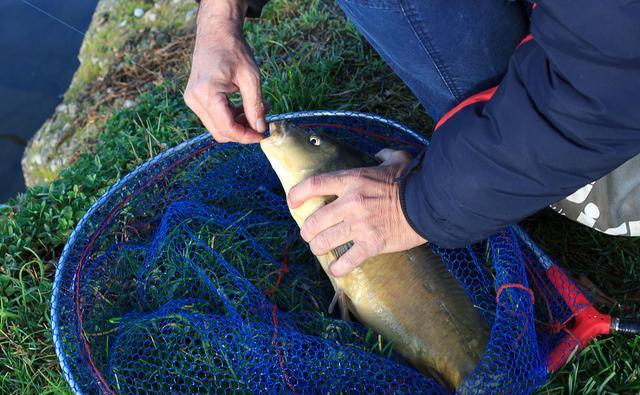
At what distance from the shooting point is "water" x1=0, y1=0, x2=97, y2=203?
6020 mm

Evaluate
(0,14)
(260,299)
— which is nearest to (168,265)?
(260,299)

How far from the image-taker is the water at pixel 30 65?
19.7ft

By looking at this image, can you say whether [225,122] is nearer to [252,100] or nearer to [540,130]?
[252,100]

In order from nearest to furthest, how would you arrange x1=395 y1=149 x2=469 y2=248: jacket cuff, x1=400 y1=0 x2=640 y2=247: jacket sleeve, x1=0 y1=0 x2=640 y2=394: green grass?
x1=400 y1=0 x2=640 y2=247: jacket sleeve → x1=395 y1=149 x2=469 y2=248: jacket cuff → x1=0 y1=0 x2=640 y2=394: green grass

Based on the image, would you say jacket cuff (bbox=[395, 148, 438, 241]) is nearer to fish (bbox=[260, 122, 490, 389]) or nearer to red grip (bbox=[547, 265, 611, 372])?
fish (bbox=[260, 122, 490, 389])

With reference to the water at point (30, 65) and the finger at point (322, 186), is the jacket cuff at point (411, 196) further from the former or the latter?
the water at point (30, 65)

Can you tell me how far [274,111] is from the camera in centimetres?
377

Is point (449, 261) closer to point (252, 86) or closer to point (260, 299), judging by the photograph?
point (260, 299)

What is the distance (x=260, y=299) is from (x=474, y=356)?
0.87 metres

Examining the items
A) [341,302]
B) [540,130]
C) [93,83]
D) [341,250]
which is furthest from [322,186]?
[93,83]

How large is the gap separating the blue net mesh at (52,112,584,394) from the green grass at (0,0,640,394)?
0.35m

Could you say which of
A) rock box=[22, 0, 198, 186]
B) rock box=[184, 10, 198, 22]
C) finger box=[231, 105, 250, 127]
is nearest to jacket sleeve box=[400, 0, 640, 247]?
finger box=[231, 105, 250, 127]

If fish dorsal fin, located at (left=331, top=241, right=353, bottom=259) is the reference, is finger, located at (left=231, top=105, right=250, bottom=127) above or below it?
above

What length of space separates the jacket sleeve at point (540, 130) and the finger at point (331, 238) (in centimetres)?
25
